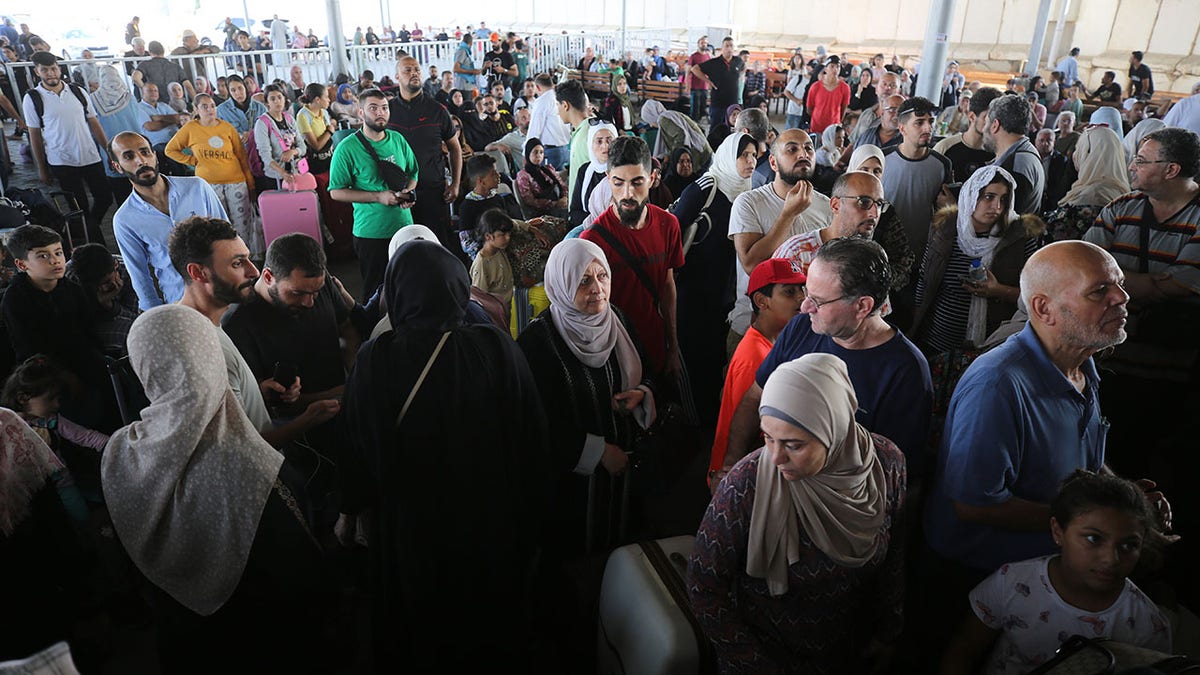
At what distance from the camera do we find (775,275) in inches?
107

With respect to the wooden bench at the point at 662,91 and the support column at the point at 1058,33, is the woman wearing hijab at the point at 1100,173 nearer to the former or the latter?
the wooden bench at the point at 662,91

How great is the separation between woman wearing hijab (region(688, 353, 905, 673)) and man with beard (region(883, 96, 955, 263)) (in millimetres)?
2991

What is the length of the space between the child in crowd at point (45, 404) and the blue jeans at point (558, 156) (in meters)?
4.96

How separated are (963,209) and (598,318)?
6.63ft

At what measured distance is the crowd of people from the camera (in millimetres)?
1850

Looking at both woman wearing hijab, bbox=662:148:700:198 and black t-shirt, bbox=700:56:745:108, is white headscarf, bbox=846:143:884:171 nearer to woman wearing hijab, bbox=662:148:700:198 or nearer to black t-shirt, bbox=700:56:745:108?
woman wearing hijab, bbox=662:148:700:198

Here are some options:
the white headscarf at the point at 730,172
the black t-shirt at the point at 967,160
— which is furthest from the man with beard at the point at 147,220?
the black t-shirt at the point at 967,160

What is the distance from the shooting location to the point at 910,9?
25672mm

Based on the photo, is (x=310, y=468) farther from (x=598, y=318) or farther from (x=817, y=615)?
(x=817, y=615)

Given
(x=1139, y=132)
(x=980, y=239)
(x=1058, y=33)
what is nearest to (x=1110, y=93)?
(x=1058, y=33)

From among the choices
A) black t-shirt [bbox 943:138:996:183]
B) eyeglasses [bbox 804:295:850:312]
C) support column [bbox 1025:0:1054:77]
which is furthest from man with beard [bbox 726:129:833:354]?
support column [bbox 1025:0:1054:77]

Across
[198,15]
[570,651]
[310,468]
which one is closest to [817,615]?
[570,651]

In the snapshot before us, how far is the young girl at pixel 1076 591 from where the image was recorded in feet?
5.79

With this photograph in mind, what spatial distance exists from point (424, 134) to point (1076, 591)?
16.9ft
